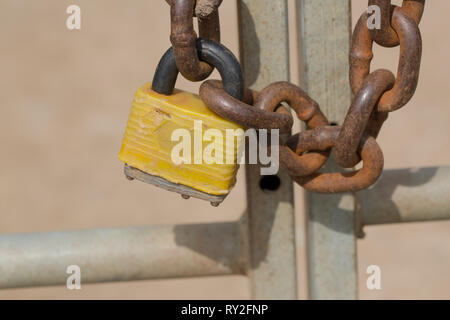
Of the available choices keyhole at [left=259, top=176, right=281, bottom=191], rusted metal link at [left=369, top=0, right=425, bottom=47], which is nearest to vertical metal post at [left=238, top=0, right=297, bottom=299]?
keyhole at [left=259, top=176, right=281, bottom=191]

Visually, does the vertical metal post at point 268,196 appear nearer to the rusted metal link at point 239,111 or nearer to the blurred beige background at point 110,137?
the rusted metal link at point 239,111

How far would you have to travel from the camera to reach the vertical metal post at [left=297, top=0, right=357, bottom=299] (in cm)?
87

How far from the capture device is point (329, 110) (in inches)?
35.4

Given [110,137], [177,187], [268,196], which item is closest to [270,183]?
[268,196]

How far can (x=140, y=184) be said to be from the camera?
379cm

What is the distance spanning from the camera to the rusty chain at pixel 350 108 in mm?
787

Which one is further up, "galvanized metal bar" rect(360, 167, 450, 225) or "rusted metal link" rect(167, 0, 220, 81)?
"rusted metal link" rect(167, 0, 220, 81)

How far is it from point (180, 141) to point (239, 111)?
0.24 ft

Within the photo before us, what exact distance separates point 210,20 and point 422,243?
278cm

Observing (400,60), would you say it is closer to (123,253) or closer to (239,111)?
(239,111)

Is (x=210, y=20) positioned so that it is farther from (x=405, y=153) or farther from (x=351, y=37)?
(x=405, y=153)

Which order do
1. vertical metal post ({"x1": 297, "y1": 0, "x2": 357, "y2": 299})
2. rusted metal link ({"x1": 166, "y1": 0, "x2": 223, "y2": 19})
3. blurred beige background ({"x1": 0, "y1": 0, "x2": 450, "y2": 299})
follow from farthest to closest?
blurred beige background ({"x1": 0, "y1": 0, "x2": 450, "y2": 299}) < vertical metal post ({"x1": 297, "y1": 0, "x2": 357, "y2": 299}) < rusted metal link ({"x1": 166, "y1": 0, "x2": 223, "y2": 19})

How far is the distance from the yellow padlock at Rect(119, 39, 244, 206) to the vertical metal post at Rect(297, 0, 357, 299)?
0.40ft

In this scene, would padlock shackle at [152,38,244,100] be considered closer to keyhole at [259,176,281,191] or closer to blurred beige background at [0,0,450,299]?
keyhole at [259,176,281,191]
